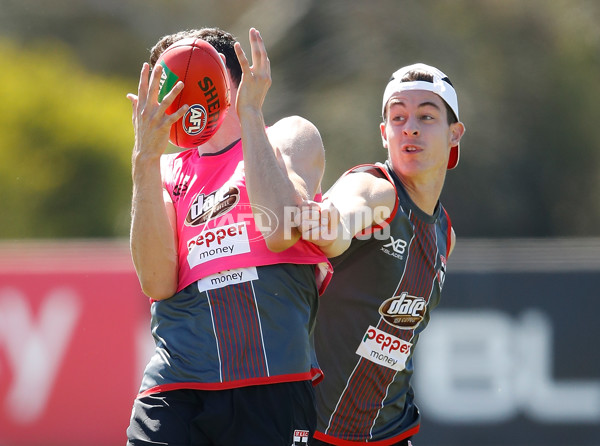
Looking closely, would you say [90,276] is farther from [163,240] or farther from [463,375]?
[163,240]

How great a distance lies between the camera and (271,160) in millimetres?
3365

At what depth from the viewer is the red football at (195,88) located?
3533 mm

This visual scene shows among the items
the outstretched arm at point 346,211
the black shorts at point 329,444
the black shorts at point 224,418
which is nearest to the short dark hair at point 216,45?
the outstretched arm at point 346,211

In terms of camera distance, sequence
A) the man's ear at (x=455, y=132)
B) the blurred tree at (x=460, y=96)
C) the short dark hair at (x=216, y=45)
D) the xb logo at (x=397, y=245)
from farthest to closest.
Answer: the blurred tree at (x=460, y=96) → the man's ear at (x=455, y=132) → the xb logo at (x=397, y=245) → the short dark hair at (x=216, y=45)

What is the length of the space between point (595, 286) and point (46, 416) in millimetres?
4980

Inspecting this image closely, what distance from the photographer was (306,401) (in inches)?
136

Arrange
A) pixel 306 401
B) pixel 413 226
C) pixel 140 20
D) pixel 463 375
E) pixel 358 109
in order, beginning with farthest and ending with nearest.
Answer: pixel 140 20
pixel 358 109
pixel 463 375
pixel 413 226
pixel 306 401

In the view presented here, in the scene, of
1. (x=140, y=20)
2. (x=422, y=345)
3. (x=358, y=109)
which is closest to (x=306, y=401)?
(x=422, y=345)

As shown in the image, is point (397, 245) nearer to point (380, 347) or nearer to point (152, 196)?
point (380, 347)

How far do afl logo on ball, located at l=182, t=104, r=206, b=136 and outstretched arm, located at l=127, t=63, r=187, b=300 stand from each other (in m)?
0.10

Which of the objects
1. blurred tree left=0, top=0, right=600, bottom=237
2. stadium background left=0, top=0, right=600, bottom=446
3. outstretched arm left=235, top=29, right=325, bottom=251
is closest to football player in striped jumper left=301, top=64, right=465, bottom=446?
outstretched arm left=235, top=29, right=325, bottom=251

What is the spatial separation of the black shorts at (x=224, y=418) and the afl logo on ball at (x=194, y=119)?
0.98m

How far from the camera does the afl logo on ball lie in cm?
353

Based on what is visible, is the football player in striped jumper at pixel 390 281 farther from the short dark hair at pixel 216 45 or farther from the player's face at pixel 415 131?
the short dark hair at pixel 216 45
